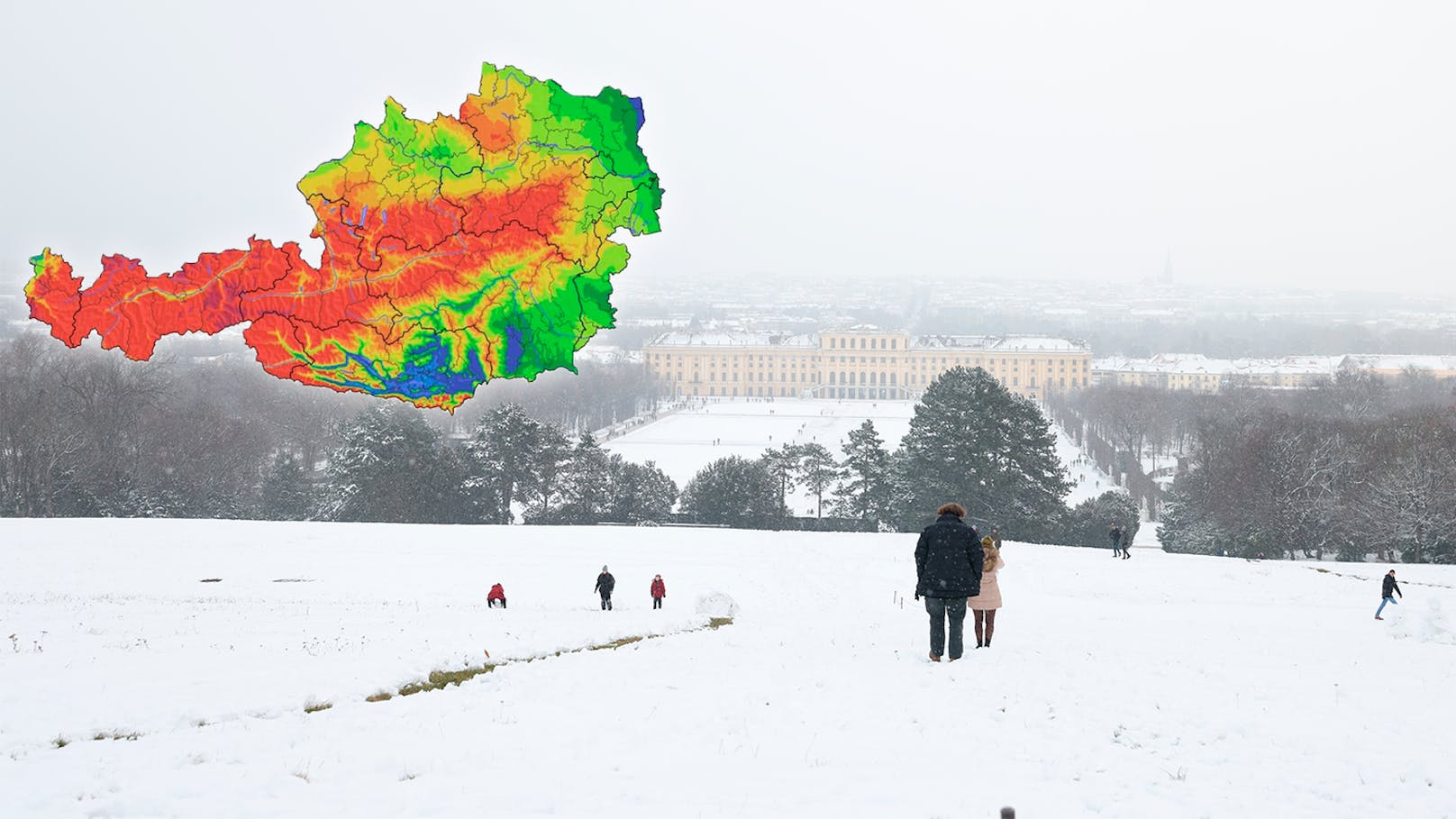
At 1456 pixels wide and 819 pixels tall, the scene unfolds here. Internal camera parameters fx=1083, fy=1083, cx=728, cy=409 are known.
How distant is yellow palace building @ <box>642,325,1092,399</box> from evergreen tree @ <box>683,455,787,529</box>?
8124cm

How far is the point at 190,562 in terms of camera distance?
842 inches

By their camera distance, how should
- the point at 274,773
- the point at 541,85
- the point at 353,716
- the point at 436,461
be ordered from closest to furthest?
the point at 274,773, the point at 353,716, the point at 541,85, the point at 436,461

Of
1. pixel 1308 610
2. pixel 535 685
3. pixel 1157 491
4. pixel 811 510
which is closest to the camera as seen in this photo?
pixel 535 685

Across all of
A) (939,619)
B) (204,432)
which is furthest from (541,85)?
(204,432)

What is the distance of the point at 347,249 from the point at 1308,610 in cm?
1472

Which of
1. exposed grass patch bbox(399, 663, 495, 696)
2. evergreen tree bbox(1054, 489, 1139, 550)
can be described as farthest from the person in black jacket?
evergreen tree bbox(1054, 489, 1139, 550)

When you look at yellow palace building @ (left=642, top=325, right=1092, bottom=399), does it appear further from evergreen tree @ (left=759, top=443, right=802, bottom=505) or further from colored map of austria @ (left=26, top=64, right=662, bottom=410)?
colored map of austria @ (left=26, top=64, right=662, bottom=410)

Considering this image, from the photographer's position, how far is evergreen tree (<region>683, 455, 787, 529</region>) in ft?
125

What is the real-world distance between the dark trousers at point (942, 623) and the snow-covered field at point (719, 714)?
208mm

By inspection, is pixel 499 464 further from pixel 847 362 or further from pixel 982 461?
pixel 847 362

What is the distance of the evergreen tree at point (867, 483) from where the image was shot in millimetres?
37656

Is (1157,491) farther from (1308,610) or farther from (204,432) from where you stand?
(204,432)

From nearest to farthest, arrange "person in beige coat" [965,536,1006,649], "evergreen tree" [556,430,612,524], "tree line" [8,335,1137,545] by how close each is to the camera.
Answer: "person in beige coat" [965,536,1006,649]
"tree line" [8,335,1137,545]
"evergreen tree" [556,430,612,524]

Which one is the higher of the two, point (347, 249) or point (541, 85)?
point (541, 85)
